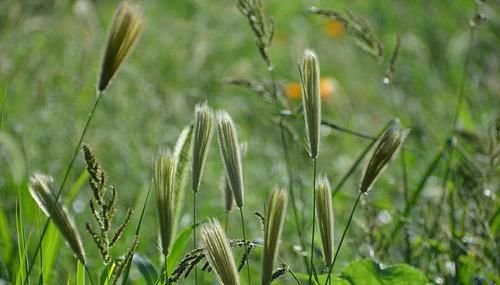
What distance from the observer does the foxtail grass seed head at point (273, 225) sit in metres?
0.89

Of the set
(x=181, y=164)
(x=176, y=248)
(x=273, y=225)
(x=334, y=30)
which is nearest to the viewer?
(x=273, y=225)

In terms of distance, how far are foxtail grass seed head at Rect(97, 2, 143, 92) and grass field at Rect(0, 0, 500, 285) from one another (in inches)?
0.8

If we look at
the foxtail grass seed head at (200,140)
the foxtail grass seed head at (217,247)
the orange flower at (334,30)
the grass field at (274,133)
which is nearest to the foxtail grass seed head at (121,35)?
the grass field at (274,133)

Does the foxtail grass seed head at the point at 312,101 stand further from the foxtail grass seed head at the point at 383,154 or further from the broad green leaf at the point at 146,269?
the broad green leaf at the point at 146,269

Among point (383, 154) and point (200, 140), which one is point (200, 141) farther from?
point (383, 154)

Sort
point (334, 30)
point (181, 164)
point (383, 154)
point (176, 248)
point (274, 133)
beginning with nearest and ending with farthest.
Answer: point (383, 154) < point (181, 164) < point (176, 248) < point (274, 133) < point (334, 30)

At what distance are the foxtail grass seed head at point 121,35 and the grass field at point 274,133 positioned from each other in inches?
0.8

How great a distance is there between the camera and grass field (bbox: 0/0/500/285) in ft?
5.08

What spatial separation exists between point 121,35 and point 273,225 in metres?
0.34

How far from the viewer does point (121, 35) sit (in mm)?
1092

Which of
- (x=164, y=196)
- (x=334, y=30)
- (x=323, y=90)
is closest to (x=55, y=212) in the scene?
(x=164, y=196)

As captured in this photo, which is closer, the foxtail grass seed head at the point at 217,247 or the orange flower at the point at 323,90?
the foxtail grass seed head at the point at 217,247

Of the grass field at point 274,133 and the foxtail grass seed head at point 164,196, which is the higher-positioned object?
the foxtail grass seed head at point 164,196

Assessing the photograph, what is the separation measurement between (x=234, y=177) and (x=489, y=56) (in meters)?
3.12
